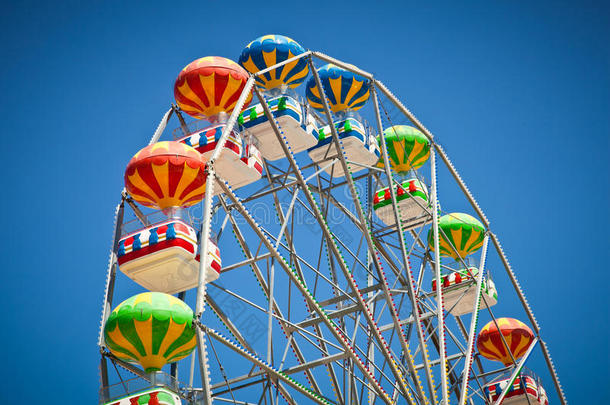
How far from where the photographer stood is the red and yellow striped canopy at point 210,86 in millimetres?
21266

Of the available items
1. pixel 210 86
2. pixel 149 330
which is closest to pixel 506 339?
pixel 210 86

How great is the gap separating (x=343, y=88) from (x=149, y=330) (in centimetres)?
1075

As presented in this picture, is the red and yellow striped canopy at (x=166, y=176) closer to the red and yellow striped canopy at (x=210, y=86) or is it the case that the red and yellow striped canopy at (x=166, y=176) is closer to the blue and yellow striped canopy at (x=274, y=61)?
the red and yellow striped canopy at (x=210, y=86)

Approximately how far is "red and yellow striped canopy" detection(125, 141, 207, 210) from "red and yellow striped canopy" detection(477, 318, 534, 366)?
13254 millimetres

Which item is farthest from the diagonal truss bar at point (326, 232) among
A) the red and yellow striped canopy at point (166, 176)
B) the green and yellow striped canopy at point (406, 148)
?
the green and yellow striped canopy at point (406, 148)

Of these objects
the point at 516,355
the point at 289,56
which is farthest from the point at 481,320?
Answer: the point at 289,56

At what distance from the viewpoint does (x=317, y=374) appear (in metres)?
59.7

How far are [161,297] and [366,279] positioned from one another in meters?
8.90

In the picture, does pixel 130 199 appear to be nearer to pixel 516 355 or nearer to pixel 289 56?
pixel 289 56

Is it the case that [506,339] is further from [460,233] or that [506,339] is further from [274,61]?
[274,61]

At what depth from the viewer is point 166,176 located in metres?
18.5

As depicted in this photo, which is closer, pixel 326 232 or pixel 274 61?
pixel 326 232

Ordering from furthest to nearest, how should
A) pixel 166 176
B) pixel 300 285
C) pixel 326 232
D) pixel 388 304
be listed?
pixel 388 304, pixel 326 232, pixel 166 176, pixel 300 285

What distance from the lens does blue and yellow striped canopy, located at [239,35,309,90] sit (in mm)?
23172
